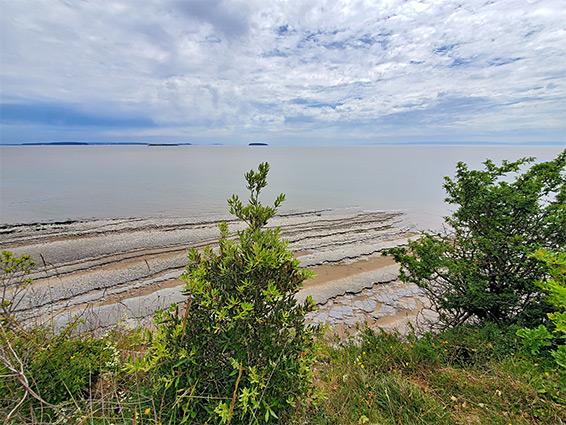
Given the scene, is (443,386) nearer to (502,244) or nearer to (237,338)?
(502,244)

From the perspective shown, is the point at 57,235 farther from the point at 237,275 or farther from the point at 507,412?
the point at 507,412

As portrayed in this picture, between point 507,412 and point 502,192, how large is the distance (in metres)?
3.66

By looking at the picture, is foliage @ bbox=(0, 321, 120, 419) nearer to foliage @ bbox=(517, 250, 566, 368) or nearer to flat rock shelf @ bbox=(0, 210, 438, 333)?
flat rock shelf @ bbox=(0, 210, 438, 333)

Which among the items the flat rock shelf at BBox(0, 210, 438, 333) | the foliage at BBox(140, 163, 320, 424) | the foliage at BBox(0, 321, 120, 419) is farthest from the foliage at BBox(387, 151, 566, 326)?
the foliage at BBox(0, 321, 120, 419)

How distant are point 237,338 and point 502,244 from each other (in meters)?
4.91

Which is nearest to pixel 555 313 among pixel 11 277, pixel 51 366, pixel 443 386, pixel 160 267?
pixel 443 386

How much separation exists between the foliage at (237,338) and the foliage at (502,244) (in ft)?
13.0

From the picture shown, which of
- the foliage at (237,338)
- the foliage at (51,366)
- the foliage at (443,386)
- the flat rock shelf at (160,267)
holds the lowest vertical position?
the flat rock shelf at (160,267)

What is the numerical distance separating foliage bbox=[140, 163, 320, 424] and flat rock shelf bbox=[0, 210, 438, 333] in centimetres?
284

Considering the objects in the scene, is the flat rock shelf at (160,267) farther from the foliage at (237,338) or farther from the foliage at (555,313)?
the foliage at (555,313)

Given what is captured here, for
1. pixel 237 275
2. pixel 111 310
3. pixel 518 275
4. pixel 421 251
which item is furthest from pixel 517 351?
pixel 111 310

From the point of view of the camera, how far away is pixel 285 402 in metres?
2.55

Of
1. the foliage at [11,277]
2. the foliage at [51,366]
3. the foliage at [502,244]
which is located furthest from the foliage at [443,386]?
the foliage at [11,277]

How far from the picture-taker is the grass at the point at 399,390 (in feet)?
8.73
